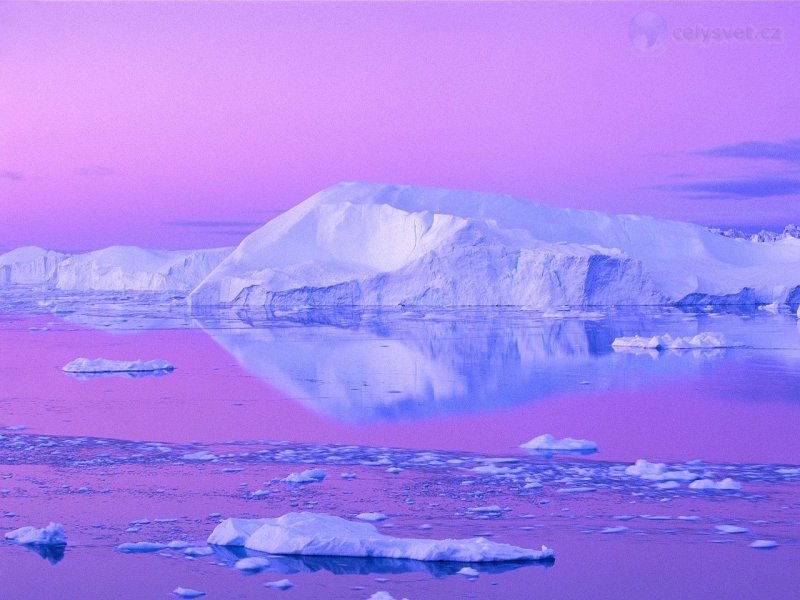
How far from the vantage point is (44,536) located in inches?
216

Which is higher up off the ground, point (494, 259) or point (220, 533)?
point (494, 259)

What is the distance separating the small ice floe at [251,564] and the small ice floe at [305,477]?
1.66 metres

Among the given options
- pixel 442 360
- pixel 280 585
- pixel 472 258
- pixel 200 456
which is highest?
pixel 472 258

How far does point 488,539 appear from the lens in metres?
5.47

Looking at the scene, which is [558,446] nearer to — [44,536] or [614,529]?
[614,529]

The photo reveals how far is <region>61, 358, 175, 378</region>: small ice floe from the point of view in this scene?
46.0 ft

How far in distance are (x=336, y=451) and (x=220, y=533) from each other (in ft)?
8.60

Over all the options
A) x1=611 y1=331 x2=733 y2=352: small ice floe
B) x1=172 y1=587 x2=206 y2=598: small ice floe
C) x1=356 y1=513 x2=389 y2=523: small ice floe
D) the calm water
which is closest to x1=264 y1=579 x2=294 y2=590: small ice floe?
the calm water

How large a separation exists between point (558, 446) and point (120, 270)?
5663cm

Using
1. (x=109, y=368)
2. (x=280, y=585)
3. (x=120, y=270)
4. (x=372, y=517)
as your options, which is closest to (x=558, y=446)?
(x=372, y=517)

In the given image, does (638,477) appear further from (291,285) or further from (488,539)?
(291,285)

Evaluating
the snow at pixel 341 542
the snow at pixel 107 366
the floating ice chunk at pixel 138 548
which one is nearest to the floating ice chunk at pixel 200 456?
the snow at pixel 341 542

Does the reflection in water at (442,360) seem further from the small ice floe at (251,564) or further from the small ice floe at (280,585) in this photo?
the small ice floe at (280,585)

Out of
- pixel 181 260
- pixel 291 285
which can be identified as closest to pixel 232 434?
pixel 291 285
